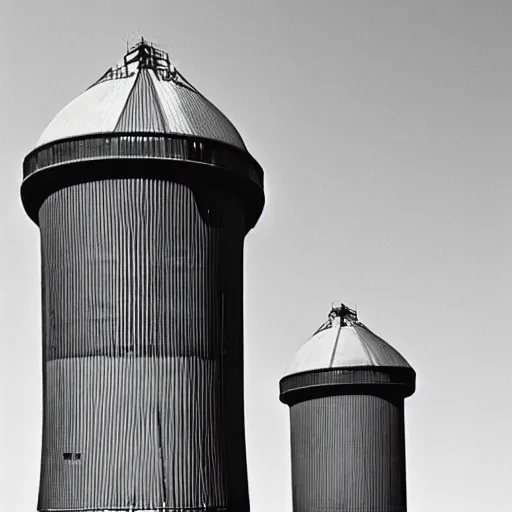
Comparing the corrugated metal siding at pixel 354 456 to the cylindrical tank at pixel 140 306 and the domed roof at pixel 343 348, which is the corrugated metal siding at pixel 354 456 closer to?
the domed roof at pixel 343 348

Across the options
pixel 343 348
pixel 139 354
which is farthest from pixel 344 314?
pixel 139 354

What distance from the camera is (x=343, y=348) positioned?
49.7 meters

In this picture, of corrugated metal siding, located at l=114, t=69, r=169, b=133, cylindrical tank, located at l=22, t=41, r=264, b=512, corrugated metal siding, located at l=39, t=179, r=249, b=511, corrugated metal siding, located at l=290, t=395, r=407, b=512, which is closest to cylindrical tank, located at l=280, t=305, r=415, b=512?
corrugated metal siding, located at l=290, t=395, r=407, b=512

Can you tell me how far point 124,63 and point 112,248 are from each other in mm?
6140

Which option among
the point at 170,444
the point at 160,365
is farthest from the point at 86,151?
the point at 170,444

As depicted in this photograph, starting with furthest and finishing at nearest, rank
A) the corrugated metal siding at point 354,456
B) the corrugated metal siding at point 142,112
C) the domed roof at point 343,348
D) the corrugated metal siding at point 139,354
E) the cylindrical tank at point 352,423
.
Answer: the domed roof at point 343,348
the cylindrical tank at point 352,423
the corrugated metal siding at point 354,456
the corrugated metal siding at point 142,112
the corrugated metal siding at point 139,354

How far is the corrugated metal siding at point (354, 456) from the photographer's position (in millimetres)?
48562

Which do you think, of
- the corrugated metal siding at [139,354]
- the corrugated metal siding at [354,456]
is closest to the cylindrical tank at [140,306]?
the corrugated metal siding at [139,354]

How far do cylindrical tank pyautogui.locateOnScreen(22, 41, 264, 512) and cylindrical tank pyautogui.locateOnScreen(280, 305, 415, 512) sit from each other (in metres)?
19.3

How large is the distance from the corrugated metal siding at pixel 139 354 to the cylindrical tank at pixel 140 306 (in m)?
0.04

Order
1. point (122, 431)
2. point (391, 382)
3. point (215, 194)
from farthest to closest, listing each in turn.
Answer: point (391, 382) < point (215, 194) < point (122, 431)

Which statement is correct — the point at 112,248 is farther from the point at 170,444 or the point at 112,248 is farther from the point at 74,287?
the point at 170,444

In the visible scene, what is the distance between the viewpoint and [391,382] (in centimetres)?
4925

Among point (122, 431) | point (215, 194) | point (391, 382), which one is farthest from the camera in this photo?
point (391, 382)
